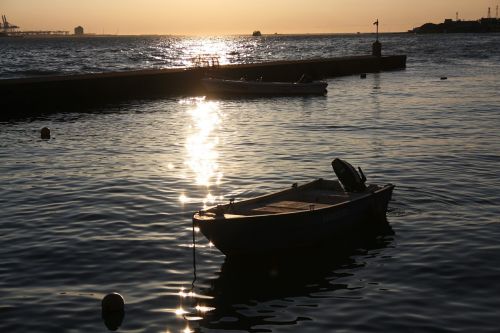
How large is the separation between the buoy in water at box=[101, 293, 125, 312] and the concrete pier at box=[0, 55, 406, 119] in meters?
31.8

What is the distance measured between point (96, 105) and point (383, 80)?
3170 centimetres

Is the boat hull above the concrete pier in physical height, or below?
below

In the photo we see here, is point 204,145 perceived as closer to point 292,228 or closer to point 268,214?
point 292,228

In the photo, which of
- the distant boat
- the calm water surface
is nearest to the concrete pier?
the distant boat

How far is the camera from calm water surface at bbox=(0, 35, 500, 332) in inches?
491

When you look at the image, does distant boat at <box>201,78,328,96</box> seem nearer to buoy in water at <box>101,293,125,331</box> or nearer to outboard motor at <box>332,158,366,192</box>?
outboard motor at <box>332,158,366,192</box>

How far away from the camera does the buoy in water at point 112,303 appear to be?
1219 cm

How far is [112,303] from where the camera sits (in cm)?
1221

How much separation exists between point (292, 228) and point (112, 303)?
447 centimetres

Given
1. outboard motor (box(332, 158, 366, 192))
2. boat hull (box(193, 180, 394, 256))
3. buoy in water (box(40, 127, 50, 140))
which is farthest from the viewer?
buoy in water (box(40, 127, 50, 140))

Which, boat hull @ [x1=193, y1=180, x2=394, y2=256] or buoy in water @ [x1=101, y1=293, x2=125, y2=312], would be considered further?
boat hull @ [x1=193, y1=180, x2=394, y2=256]

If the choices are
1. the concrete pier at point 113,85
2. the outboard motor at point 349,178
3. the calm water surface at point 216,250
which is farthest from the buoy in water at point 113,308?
the concrete pier at point 113,85

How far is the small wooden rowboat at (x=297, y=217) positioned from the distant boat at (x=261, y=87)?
36.1 meters

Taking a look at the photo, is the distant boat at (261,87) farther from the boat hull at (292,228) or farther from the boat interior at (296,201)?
the boat hull at (292,228)
